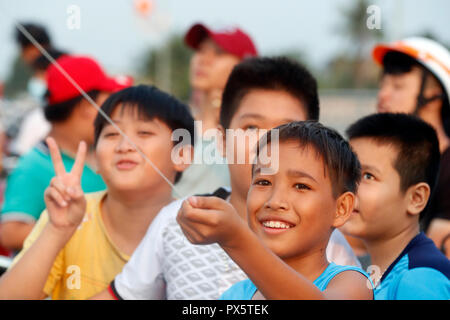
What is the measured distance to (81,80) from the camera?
8.47ft

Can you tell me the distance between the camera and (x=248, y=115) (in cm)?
164

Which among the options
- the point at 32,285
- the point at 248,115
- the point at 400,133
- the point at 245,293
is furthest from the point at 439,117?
the point at 32,285

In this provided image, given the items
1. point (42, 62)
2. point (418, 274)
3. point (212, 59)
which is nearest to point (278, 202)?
point (418, 274)

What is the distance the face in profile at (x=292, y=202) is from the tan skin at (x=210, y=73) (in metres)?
1.56

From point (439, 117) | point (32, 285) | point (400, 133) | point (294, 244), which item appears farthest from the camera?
point (439, 117)

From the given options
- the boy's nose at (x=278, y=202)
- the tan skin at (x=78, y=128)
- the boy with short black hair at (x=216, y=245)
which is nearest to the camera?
the boy's nose at (x=278, y=202)

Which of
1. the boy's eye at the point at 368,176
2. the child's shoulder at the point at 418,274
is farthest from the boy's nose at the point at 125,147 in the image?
the child's shoulder at the point at 418,274

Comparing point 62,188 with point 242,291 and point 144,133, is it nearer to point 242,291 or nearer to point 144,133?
point 144,133

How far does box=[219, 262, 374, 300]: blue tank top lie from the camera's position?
3.81 feet

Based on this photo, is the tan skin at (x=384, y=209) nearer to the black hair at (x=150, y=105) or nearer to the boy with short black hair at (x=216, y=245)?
the boy with short black hair at (x=216, y=245)

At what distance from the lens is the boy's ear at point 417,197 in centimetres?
164

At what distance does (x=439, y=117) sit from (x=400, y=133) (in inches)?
34.1

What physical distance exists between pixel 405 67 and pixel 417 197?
3.25 feet

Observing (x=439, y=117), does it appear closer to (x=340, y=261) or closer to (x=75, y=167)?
(x=340, y=261)
